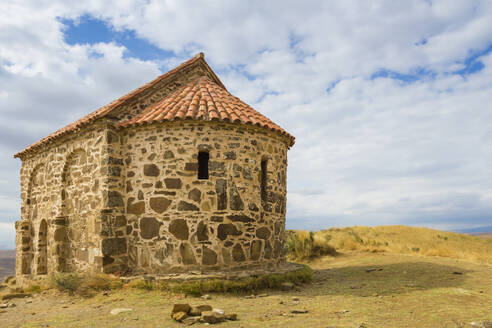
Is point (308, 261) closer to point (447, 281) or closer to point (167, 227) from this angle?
point (447, 281)

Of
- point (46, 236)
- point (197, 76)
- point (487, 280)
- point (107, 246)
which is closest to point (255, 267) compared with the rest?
point (107, 246)

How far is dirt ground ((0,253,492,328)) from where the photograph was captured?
588 centimetres

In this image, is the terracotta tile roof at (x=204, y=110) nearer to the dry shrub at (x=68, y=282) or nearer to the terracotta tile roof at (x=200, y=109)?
the terracotta tile roof at (x=200, y=109)

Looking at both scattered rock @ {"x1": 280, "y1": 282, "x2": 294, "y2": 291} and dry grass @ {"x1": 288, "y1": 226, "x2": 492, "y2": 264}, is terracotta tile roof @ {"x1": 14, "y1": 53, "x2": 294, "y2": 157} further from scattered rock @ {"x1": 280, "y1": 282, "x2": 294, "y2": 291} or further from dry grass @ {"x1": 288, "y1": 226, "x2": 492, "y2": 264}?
dry grass @ {"x1": 288, "y1": 226, "x2": 492, "y2": 264}

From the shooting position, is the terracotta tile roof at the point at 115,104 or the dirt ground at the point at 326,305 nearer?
the dirt ground at the point at 326,305

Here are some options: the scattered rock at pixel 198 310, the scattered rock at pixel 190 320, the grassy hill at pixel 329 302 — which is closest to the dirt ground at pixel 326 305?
the grassy hill at pixel 329 302


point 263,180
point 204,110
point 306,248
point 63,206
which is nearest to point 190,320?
point 263,180

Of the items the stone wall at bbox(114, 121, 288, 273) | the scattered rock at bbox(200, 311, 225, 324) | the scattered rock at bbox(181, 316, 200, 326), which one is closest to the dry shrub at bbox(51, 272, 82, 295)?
the stone wall at bbox(114, 121, 288, 273)

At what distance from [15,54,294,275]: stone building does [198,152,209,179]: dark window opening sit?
0.02 m

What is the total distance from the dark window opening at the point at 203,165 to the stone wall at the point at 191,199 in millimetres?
236

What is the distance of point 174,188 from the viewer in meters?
8.96

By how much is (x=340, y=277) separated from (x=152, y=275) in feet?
17.6

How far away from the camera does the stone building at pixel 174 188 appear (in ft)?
29.2

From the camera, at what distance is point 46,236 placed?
12.6 metres
